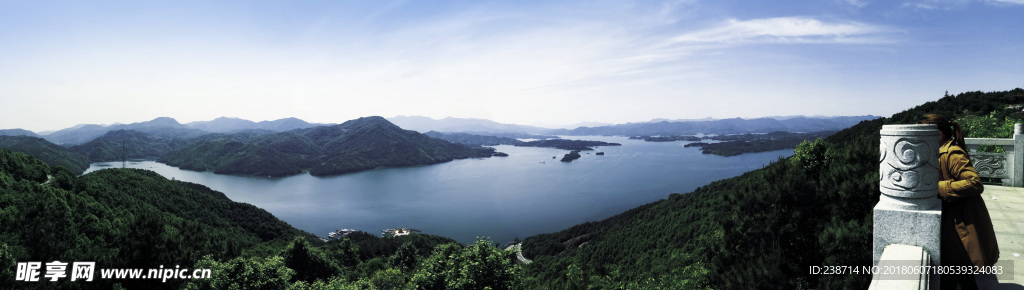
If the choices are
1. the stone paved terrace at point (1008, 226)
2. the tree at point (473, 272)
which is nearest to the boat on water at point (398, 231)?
the tree at point (473, 272)

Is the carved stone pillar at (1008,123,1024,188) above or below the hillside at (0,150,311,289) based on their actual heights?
above

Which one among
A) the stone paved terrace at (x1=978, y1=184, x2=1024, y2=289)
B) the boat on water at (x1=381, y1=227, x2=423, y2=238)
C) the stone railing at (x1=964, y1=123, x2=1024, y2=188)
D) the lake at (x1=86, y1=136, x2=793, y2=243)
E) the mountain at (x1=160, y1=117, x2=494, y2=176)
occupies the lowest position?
the boat on water at (x1=381, y1=227, x2=423, y2=238)

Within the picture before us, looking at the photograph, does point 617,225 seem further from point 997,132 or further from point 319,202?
point 319,202

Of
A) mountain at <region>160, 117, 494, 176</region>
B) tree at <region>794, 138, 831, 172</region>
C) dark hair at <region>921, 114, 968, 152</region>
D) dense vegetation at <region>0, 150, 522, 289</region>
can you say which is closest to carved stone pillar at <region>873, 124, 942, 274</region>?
dark hair at <region>921, 114, 968, 152</region>

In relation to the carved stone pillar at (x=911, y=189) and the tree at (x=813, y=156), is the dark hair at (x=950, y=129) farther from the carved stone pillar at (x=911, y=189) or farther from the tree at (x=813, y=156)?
the tree at (x=813, y=156)

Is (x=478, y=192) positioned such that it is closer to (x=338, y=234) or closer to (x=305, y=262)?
(x=338, y=234)

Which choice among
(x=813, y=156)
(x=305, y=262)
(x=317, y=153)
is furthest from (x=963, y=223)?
(x=317, y=153)

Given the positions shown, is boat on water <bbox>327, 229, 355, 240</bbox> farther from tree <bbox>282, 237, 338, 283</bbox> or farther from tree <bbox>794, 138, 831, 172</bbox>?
tree <bbox>794, 138, 831, 172</bbox>
